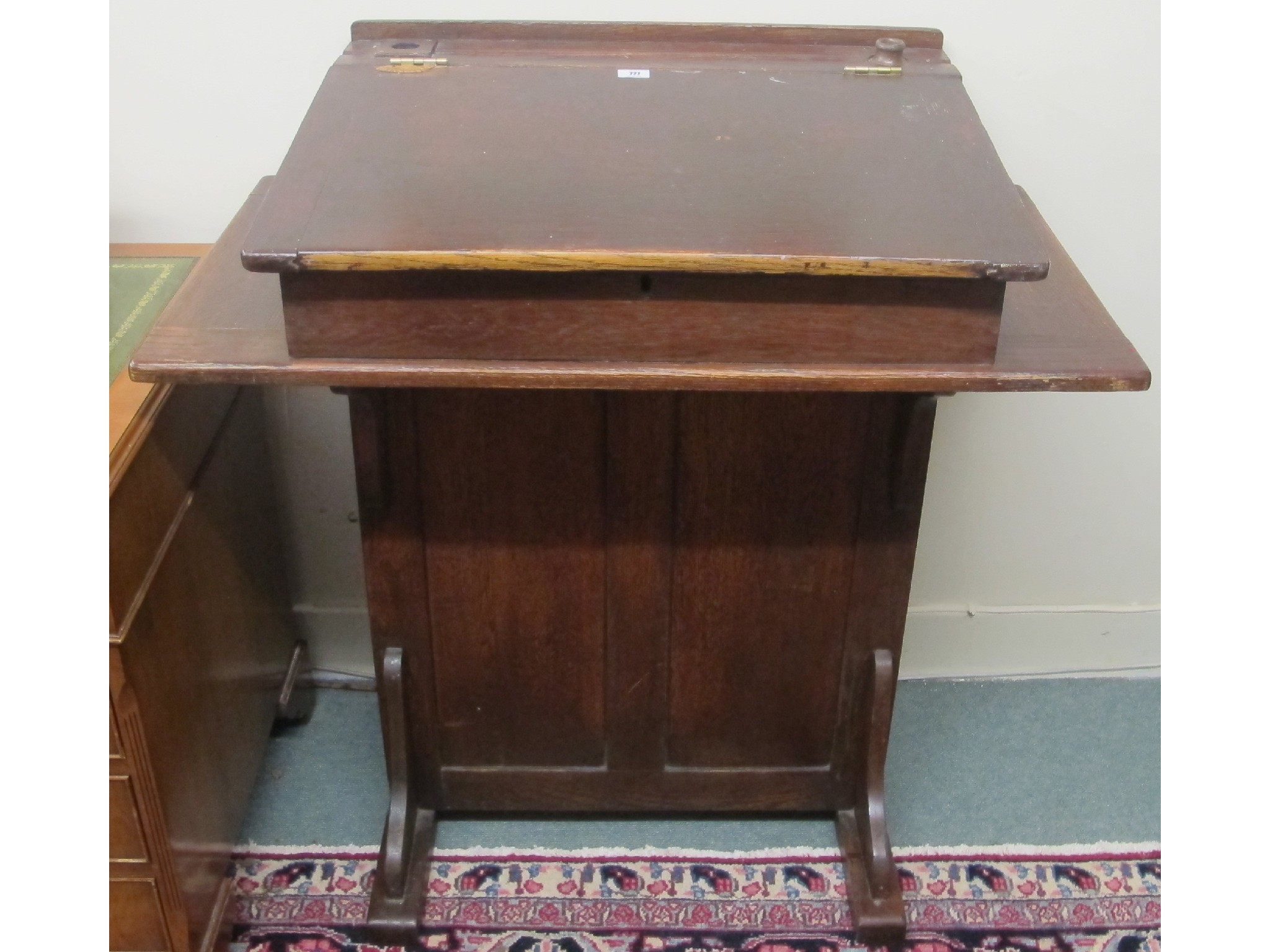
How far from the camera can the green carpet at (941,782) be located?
205cm

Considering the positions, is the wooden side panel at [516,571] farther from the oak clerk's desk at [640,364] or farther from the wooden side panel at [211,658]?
the wooden side panel at [211,658]

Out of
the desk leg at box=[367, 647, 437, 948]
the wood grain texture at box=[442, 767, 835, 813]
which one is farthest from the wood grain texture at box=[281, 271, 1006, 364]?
the wood grain texture at box=[442, 767, 835, 813]

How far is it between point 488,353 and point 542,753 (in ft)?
2.87

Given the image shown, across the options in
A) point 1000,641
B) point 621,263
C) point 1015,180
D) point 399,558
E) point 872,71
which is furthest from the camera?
point 1000,641

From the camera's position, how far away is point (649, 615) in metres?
1.84

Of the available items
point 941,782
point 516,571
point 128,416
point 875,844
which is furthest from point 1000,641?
point 128,416

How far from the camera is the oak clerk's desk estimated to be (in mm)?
1263

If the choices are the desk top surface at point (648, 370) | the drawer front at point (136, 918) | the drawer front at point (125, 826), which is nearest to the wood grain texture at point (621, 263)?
the desk top surface at point (648, 370)

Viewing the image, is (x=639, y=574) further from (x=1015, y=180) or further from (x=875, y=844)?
(x=1015, y=180)

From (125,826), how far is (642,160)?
101 centimetres

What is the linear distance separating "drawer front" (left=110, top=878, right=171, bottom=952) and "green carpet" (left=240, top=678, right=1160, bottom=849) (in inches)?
13.6

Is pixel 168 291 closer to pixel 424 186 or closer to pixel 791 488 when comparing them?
pixel 424 186

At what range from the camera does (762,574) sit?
180cm

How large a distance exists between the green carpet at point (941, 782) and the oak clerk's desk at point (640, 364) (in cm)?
6
